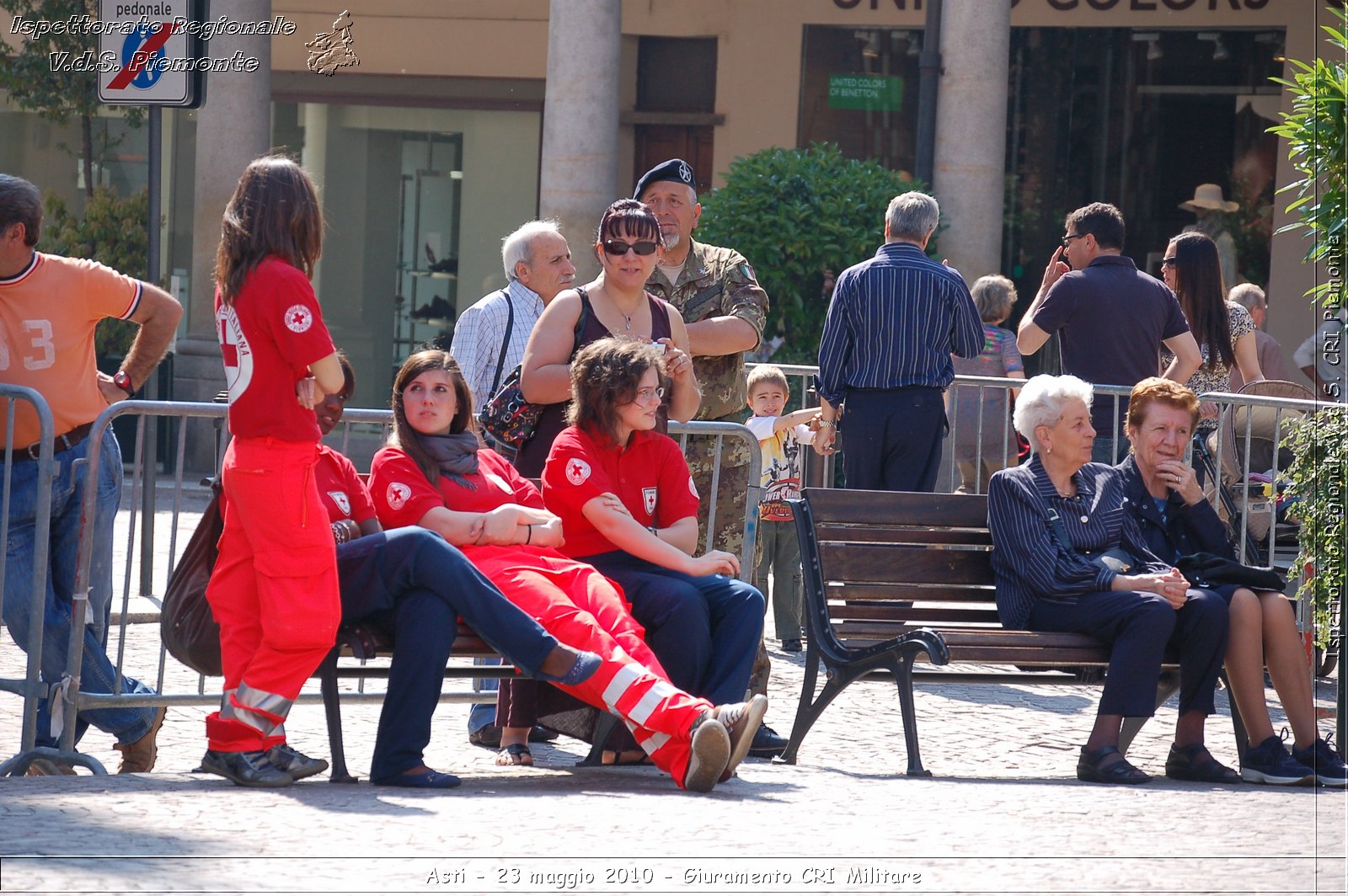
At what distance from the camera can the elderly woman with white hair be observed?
5.86 metres

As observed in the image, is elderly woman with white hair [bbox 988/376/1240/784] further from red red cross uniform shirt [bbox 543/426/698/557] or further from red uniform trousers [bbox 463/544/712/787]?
red uniform trousers [bbox 463/544/712/787]

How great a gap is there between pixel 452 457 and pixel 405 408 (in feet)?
0.73

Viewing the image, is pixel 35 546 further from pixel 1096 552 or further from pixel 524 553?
pixel 1096 552

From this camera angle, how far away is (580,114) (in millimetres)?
13547

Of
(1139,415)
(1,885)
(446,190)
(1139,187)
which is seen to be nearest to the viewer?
(1,885)

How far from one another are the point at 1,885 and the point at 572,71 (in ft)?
34.5

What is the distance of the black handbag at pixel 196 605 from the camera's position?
541 cm

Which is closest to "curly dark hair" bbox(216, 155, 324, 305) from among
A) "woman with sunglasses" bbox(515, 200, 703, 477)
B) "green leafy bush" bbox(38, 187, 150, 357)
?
"woman with sunglasses" bbox(515, 200, 703, 477)

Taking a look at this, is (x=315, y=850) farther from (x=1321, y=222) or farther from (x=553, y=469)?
(x=1321, y=222)

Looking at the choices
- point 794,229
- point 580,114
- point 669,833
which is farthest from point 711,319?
point 580,114

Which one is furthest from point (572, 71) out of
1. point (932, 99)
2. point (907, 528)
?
point (907, 528)

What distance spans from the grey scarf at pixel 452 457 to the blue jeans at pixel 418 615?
446 mm

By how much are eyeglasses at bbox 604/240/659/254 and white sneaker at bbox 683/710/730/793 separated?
1.84 m

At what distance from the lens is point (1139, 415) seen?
643 centimetres
